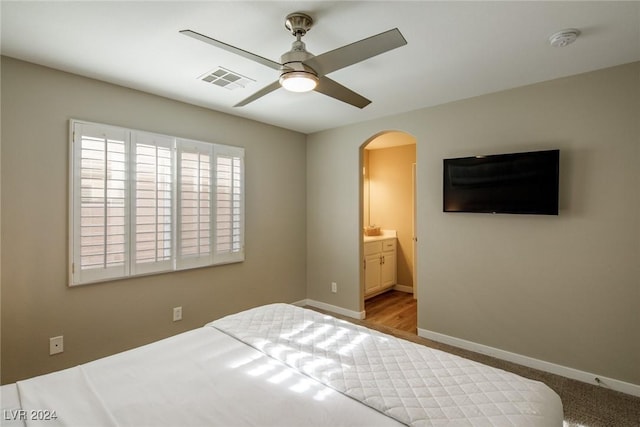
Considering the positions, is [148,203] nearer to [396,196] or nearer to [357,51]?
[357,51]

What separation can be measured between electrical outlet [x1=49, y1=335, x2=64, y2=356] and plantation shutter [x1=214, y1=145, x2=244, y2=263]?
1380mm

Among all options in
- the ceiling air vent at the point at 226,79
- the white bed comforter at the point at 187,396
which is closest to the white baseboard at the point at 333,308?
the white bed comforter at the point at 187,396

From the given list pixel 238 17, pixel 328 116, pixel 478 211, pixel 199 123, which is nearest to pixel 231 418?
pixel 238 17

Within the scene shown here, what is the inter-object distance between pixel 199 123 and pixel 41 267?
1.83 m

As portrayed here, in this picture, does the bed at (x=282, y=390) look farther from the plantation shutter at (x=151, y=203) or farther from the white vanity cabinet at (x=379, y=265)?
the white vanity cabinet at (x=379, y=265)

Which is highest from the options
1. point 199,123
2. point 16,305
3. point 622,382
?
point 199,123

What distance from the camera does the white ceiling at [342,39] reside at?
1.68 metres

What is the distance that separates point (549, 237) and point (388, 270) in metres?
2.79

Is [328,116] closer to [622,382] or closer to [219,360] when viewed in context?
[219,360]

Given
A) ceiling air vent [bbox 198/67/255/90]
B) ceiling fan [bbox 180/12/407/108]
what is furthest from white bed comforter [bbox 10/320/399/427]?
ceiling air vent [bbox 198/67/255/90]

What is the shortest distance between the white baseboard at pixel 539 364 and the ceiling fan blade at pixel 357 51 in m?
2.80

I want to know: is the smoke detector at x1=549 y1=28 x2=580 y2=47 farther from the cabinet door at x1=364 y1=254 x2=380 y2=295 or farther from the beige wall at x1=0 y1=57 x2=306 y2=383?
the cabinet door at x1=364 y1=254 x2=380 y2=295

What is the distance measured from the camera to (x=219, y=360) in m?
1.55

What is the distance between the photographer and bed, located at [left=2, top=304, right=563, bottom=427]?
3.70 ft
